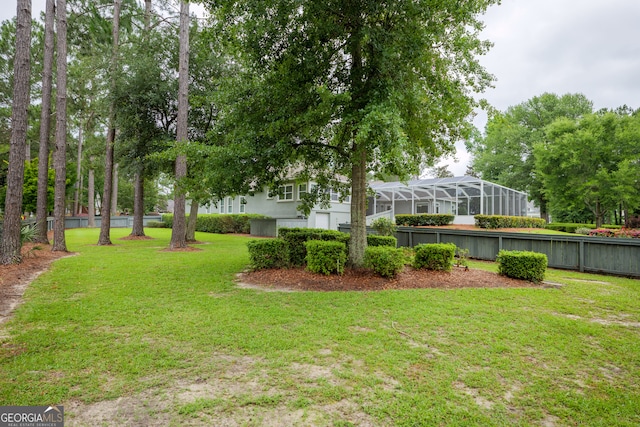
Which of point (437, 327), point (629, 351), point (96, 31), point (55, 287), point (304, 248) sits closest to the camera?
point (629, 351)

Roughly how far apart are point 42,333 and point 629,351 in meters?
6.45

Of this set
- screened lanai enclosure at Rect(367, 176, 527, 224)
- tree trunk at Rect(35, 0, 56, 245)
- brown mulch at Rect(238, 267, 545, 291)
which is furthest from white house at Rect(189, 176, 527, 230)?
brown mulch at Rect(238, 267, 545, 291)

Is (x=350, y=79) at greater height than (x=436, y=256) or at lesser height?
greater

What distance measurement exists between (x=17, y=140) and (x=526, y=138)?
118 feet

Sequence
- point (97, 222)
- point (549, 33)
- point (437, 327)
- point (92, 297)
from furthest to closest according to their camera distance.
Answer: point (97, 222)
point (549, 33)
point (92, 297)
point (437, 327)

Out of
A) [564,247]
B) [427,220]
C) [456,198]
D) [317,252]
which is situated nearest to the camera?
[317,252]

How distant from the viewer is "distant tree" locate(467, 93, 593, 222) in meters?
30.0

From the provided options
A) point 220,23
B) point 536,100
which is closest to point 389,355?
point 220,23

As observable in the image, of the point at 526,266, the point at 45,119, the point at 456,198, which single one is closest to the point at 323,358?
the point at 526,266

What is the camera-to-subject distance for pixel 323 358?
3.13 meters

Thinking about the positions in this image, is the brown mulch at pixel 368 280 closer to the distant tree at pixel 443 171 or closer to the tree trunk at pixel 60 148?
the tree trunk at pixel 60 148

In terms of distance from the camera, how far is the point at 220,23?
21.2ft

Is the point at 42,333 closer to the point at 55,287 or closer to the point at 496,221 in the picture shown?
the point at 55,287

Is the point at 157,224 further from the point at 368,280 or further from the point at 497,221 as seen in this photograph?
the point at 368,280
